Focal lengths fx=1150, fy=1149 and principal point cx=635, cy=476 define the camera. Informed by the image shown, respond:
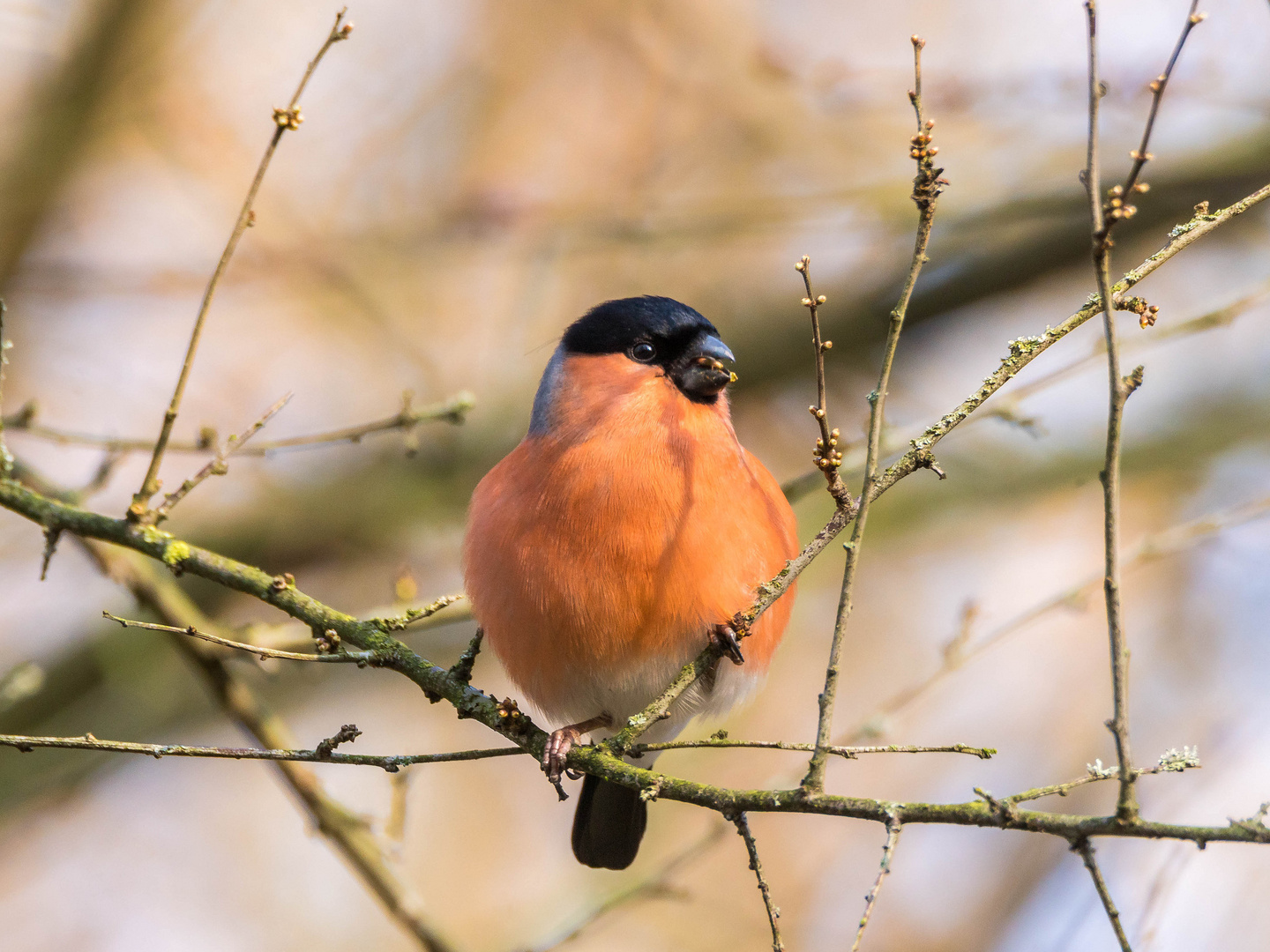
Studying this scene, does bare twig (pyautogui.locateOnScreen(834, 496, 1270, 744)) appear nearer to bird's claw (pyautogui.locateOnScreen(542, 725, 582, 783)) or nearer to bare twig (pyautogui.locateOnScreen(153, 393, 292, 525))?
bird's claw (pyautogui.locateOnScreen(542, 725, 582, 783))

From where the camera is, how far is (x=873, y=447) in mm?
2078

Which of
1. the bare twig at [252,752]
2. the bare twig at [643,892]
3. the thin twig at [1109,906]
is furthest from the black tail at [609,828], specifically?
the thin twig at [1109,906]

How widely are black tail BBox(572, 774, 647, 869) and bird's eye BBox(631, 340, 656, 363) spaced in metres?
1.60

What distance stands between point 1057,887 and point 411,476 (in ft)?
13.9

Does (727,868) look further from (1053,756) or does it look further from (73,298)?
(73,298)

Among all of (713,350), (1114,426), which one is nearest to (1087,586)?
(713,350)

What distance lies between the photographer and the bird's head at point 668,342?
3742 mm

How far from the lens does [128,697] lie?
18.4 ft

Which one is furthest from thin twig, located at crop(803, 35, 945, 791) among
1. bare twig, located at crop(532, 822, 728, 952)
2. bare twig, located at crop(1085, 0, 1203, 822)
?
bare twig, located at crop(532, 822, 728, 952)

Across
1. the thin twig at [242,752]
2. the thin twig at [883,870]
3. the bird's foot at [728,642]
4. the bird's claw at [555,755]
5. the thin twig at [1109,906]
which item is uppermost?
the bird's foot at [728,642]

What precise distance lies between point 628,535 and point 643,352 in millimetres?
786

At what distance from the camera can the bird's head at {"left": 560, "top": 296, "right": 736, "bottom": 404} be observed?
12.3 feet

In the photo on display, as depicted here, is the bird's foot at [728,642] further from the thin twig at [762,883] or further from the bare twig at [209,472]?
the bare twig at [209,472]

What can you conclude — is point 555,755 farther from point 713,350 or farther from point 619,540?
point 713,350
